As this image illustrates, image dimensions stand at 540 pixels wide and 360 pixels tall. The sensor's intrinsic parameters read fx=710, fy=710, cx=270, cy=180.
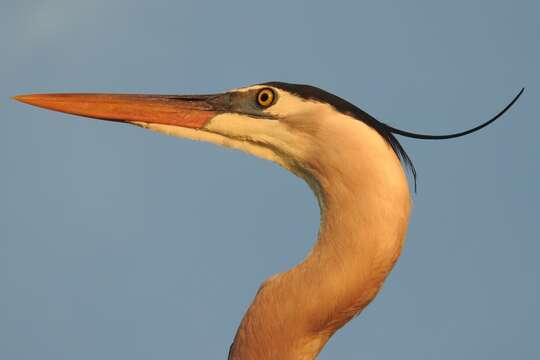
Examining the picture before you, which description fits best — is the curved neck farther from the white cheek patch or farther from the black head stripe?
the white cheek patch

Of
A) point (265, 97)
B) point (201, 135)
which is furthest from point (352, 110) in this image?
point (201, 135)

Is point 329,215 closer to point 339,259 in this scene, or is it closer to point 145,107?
point 339,259

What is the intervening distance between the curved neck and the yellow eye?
54 cm

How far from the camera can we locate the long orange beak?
4.64m

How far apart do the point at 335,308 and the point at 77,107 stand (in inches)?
85.3

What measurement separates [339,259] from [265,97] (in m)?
1.15

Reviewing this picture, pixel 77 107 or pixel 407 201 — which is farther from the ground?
pixel 77 107

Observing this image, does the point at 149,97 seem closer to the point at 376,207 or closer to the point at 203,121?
the point at 203,121

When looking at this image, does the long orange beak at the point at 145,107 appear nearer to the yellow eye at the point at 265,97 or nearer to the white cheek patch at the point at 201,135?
the white cheek patch at the point at 201,135

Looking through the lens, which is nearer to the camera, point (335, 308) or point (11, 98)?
point (335, 308)

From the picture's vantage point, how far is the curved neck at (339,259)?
384 cm

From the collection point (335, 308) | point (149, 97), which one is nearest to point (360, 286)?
point (335, 308)

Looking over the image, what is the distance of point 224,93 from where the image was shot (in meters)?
4.64

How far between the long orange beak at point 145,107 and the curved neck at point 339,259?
0.99 meters
